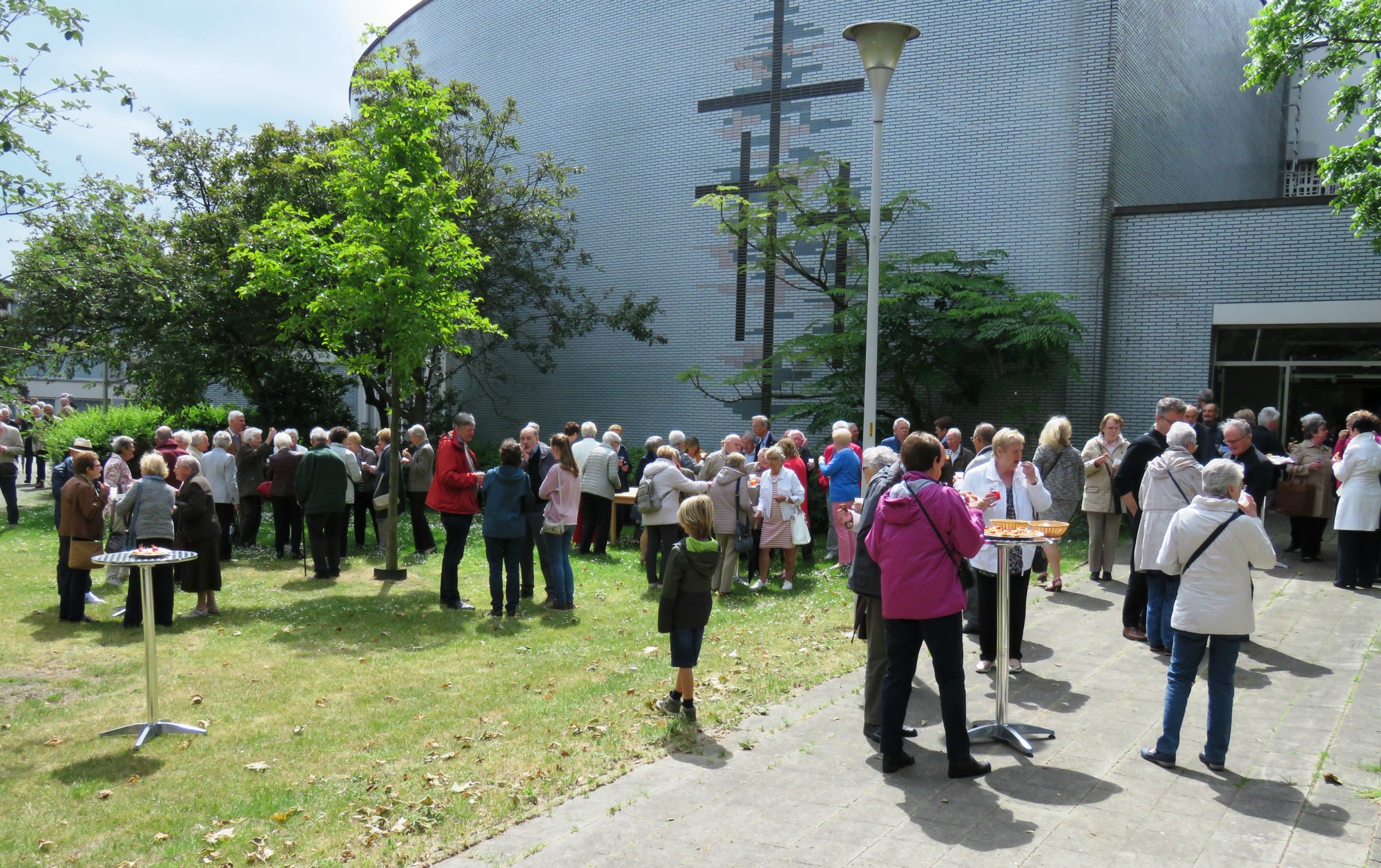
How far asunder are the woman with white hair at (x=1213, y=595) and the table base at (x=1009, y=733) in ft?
2.14

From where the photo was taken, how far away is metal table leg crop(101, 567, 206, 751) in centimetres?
616

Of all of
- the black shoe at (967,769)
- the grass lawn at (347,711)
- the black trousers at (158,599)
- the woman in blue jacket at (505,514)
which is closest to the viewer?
the grass lawn at (347,711)

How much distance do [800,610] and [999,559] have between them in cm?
427

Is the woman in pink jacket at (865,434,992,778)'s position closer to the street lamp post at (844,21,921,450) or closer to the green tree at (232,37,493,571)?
the street lamp post at (844,21,921,450)

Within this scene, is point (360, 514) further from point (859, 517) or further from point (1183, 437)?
point (1183, 437)

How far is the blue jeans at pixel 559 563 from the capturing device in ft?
32.9

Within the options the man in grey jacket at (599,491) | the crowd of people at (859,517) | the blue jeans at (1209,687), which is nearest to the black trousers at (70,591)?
the crowd of people at (859,517)

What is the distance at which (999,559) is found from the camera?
232 inches

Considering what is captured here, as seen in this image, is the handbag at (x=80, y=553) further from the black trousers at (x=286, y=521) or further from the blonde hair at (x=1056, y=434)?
the blonde hair at (x=1056, y=434)

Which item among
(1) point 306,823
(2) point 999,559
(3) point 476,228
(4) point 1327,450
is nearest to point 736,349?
(3) point 476,228

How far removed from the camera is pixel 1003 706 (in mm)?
5930

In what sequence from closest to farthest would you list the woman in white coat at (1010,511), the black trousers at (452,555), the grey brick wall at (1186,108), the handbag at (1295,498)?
1. the woman in white coat at (1010,511)
2. the black trousers at (452,555)
3. the handbag at (1295,498)
4. the grey brick wall at (1186,108)

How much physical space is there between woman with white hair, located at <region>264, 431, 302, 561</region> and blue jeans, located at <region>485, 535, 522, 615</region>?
413 cm

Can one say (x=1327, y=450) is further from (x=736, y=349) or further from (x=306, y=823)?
(x=306, y=823)
